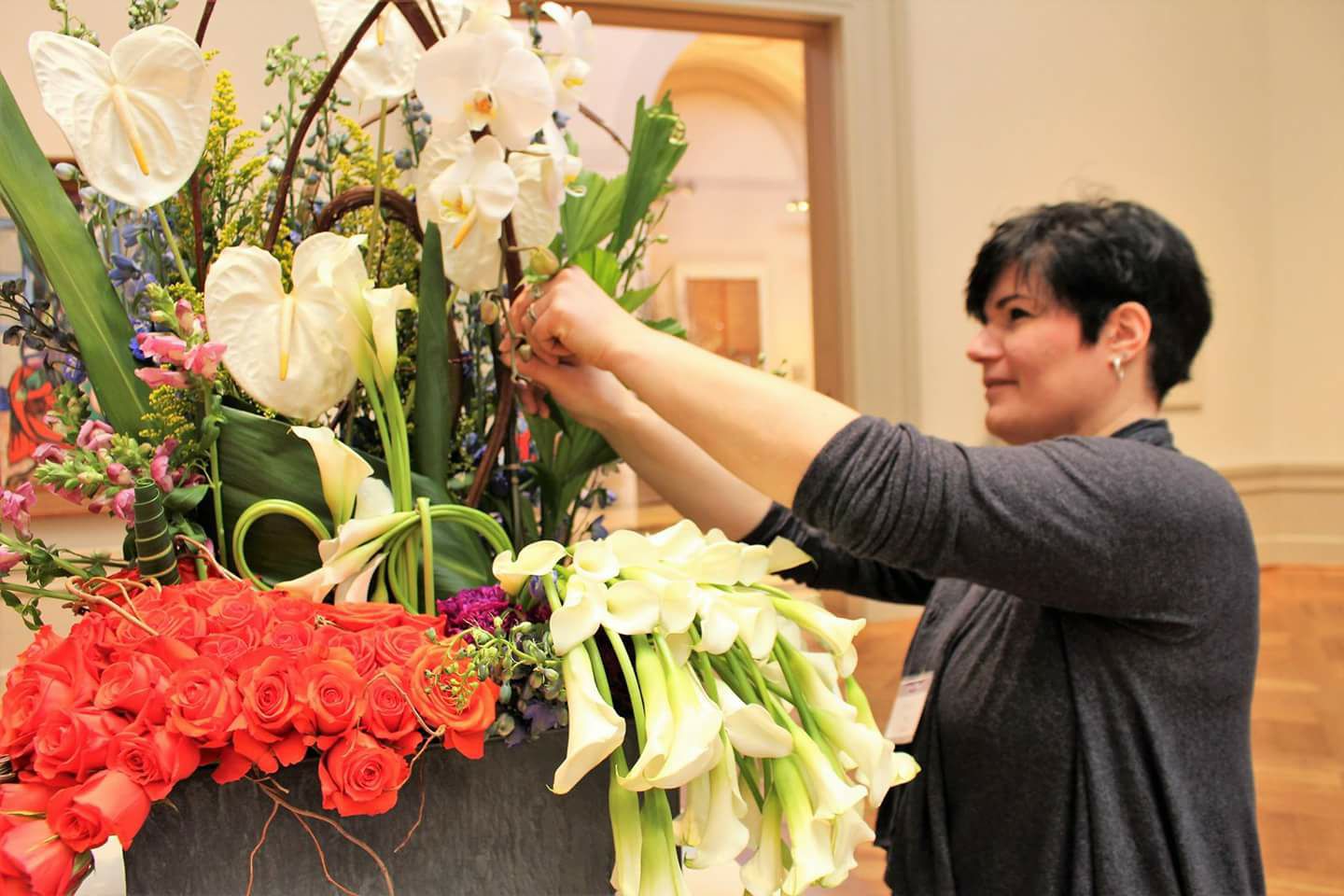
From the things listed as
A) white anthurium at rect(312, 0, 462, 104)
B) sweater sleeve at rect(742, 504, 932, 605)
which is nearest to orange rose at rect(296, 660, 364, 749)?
white anthurium at rect(312, 0, 462, 104)

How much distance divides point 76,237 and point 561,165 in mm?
267

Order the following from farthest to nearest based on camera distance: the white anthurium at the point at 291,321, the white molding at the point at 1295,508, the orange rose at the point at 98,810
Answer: the white molding at the point at 1295,508 → the white anthurium at the point at 291,321 → the orange rose at the point at 98,810

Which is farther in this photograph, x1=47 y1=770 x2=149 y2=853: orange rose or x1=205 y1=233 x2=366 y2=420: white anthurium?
x1=205 y1=233 x2=366 y2=420: white anthurium

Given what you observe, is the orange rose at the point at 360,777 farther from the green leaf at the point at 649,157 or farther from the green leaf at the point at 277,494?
the green leaf at the point at 649,157

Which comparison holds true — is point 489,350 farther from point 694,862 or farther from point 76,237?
point 694,862

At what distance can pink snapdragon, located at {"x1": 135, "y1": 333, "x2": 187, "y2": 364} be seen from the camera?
1.65 feet

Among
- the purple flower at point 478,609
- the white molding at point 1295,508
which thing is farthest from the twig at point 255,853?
the white molding at point 1295,508

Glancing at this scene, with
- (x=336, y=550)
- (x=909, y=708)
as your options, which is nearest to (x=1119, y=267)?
(x=909, y=708)

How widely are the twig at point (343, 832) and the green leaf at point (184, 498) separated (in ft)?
0.50

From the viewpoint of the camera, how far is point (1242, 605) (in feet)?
3.15

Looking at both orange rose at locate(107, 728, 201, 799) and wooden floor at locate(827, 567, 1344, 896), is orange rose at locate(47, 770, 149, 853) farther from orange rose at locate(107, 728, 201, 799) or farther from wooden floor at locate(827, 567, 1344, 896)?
wooden floor at locate(827, 567, 1344, 896)

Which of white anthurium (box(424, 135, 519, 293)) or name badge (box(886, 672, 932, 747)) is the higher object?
white anthurium (box(424, 135, 519, 293))

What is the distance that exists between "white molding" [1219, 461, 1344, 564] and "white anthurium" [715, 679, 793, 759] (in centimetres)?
Result: 504

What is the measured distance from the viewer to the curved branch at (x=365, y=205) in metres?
0.62
